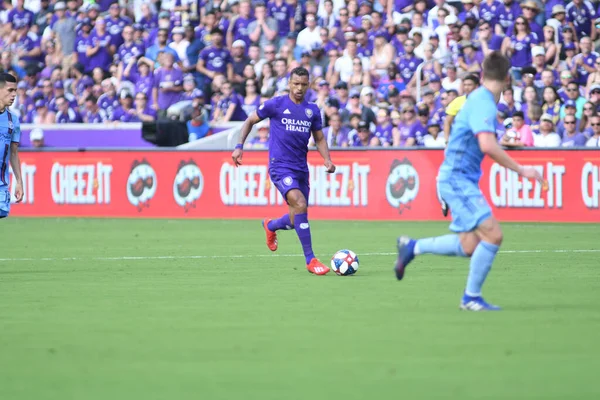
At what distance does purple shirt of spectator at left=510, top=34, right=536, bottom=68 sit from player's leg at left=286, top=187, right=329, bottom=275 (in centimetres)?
1154

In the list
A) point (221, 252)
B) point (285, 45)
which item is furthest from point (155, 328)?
point (285, 45)

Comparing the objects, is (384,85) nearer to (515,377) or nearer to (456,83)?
(456,83)

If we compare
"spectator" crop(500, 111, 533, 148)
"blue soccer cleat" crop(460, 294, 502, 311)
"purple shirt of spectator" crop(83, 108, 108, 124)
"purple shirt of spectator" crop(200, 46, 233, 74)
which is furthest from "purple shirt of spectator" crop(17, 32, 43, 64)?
"blue soccer cleat" crop(460, 294, 502, 311)

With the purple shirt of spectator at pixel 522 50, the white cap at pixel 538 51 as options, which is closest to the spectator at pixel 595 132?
the white cap at pixel 538 51

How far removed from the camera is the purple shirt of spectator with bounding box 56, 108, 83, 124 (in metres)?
Result: 30.4

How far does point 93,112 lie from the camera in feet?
98.4

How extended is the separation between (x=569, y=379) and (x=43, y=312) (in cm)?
461

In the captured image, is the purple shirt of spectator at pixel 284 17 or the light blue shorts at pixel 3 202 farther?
the purple shirt of spectator at pixel 284 17

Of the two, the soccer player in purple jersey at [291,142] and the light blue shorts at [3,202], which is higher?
the soccer player in purple jersey at [291,142]

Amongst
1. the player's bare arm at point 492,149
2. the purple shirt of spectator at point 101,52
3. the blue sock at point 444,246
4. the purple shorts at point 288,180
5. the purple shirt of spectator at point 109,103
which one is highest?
the purple shirt of spectator at point 101,52

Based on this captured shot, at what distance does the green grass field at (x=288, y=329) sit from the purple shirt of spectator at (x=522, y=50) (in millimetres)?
9224

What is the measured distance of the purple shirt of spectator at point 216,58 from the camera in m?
28.1

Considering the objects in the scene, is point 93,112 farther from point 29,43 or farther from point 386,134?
point 386,134

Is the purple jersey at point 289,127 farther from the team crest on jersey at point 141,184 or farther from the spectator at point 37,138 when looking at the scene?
the spectator at point 37,138
